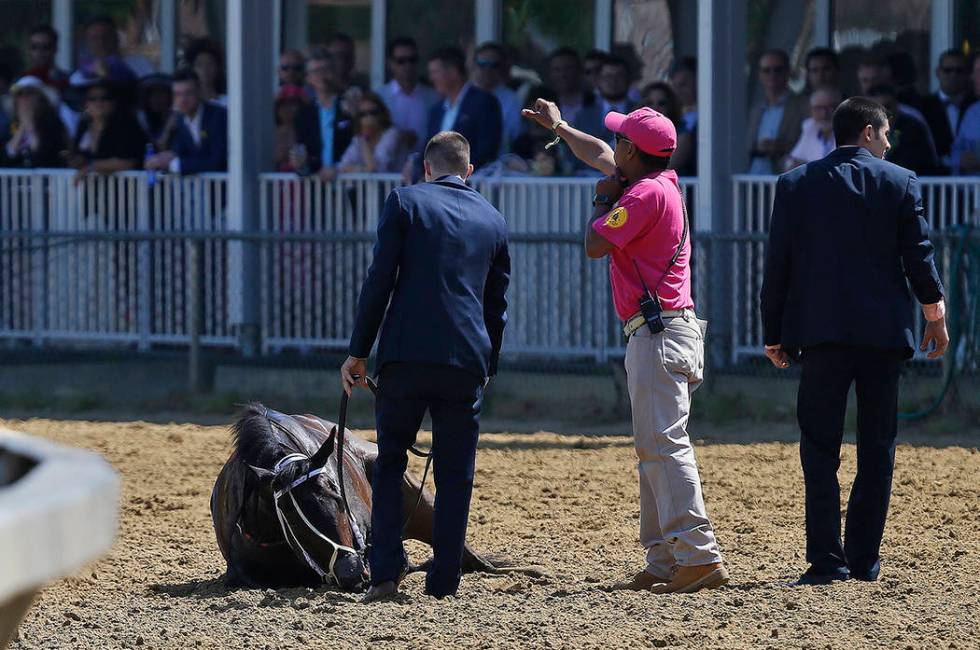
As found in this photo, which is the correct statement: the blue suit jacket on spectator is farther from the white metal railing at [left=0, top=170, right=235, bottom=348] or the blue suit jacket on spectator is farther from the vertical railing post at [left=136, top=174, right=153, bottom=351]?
the vertical railing post at [left=136, top=174, right=153, bottom=351]

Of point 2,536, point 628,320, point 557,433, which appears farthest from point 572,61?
point 2,536

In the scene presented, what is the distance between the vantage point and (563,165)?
1282cm

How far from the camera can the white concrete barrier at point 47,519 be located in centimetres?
223

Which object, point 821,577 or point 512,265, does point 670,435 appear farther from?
point 512,265

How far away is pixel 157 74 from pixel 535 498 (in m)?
7.51

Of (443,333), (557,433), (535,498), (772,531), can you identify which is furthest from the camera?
(557,433)

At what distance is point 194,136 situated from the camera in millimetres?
13508

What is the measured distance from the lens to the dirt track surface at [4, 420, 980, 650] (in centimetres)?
551

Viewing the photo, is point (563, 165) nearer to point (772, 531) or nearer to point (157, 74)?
point (157, 74)

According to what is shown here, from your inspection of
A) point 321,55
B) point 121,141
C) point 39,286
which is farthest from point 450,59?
point 39,286

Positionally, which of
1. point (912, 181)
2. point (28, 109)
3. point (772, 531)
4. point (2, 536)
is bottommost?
point (772, 531)

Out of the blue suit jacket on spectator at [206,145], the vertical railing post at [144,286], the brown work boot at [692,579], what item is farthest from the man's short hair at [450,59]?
the brown work boot at [692,579]

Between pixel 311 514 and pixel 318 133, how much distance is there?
7414mm

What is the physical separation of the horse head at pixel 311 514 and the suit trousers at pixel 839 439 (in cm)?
180
